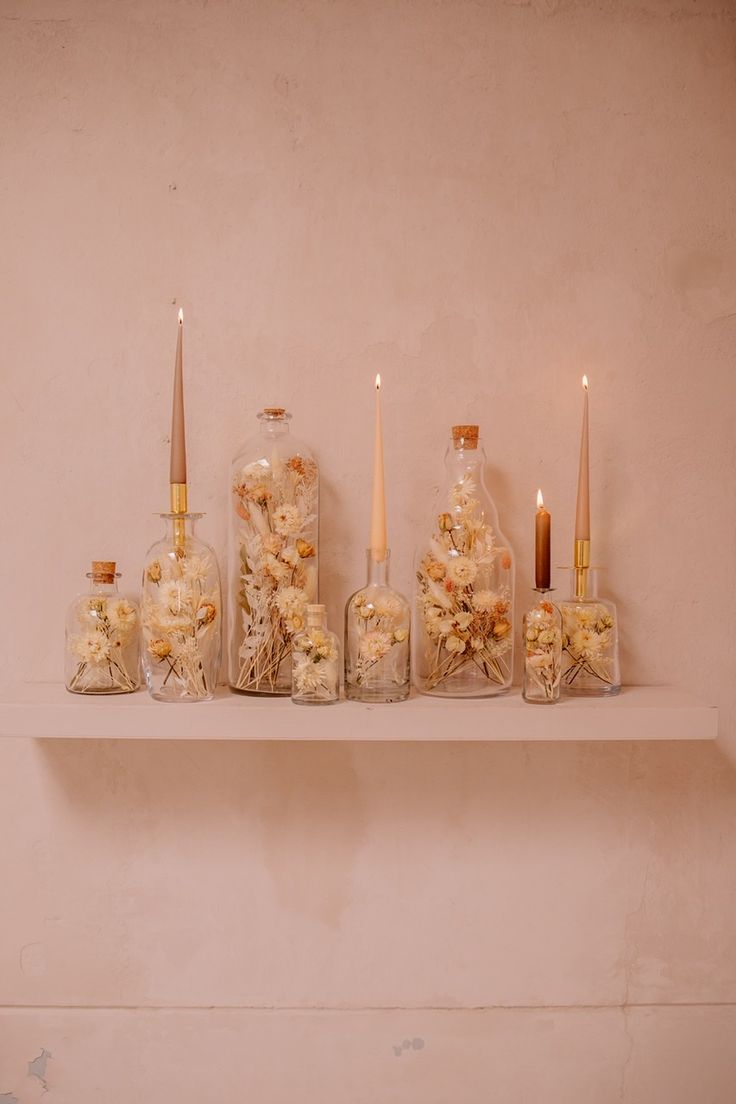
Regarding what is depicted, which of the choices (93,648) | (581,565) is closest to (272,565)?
(93,648)

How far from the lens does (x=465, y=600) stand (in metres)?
0.96

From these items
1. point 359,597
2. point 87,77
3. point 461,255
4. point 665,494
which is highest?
point 87,77

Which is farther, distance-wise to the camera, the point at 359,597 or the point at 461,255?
the point at 461,255

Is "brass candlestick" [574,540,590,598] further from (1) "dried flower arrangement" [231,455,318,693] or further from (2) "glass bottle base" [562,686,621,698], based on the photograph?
(1) "dried flower arrangement" [231,455,318,693]

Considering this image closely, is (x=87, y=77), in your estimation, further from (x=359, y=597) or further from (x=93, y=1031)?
(x=93, y=1031)

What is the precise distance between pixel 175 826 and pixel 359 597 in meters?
0.40

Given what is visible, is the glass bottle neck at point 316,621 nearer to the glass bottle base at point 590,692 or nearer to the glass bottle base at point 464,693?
the glass bottle base at point 464,693

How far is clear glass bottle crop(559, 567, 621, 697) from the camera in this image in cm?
98

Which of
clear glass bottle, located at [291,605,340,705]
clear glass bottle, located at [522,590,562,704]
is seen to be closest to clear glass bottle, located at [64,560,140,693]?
clear glass bottle, located at [291,605,340,705]

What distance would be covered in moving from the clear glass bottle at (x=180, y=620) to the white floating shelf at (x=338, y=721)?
0.04 m

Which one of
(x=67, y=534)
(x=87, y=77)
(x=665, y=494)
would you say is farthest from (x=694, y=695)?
(x=87, y=77)

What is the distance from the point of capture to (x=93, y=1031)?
1.07 meters

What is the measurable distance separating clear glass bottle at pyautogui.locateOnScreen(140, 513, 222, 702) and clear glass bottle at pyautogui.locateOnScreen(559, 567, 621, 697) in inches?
15.8

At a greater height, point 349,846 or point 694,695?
point 694,695
